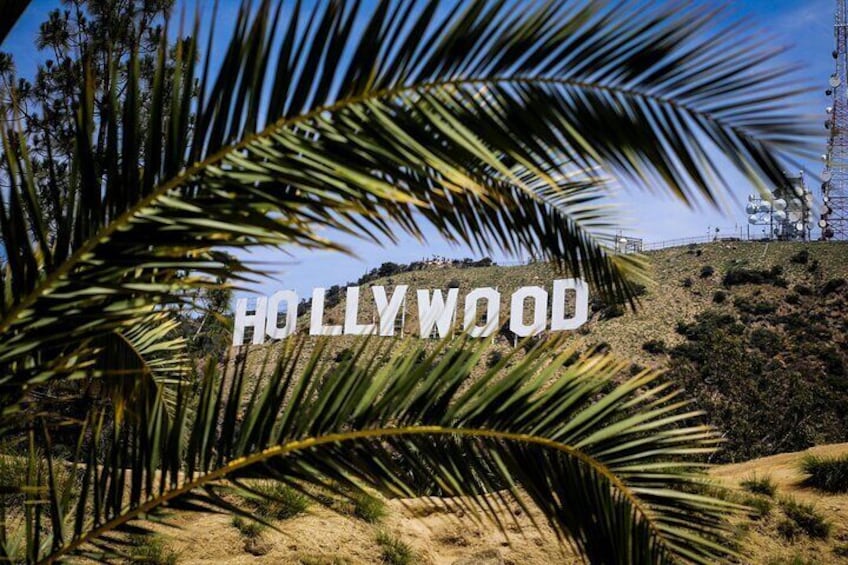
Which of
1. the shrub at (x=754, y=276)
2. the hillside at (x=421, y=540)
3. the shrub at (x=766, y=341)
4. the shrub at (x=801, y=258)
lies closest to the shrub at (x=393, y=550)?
the hillside at (x=421, y=540)

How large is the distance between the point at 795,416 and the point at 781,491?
27.6 m

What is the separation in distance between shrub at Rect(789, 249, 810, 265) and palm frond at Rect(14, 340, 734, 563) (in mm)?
51363

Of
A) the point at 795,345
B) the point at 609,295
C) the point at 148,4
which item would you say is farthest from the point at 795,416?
the point at 609,295

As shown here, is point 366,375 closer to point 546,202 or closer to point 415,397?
point 415,397

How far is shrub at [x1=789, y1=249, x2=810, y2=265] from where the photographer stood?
49344 mm

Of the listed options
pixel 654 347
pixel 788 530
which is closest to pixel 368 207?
pixel 788 530

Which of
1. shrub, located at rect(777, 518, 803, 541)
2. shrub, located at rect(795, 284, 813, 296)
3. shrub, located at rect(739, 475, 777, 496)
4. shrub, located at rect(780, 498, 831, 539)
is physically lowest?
shrub, located at rect(777, 518, 803, 541)

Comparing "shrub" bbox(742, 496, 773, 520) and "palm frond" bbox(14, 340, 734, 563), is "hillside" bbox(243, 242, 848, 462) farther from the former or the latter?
"palm frond" bbox(14, 340, 734, 563)

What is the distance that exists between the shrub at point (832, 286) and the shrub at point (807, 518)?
131 ft

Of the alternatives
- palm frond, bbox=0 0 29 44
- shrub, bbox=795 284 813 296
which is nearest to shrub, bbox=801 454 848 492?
palm frond, bbox=0 0 29 44

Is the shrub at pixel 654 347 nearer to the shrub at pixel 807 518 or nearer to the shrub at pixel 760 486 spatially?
the shrub at pixel 760 486

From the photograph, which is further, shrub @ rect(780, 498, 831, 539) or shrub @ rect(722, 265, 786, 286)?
shrub @ rect(722, 265, 786, 286)

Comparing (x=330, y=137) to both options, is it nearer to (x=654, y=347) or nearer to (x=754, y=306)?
(x=654, y=347)

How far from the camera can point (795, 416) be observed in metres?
34.8
